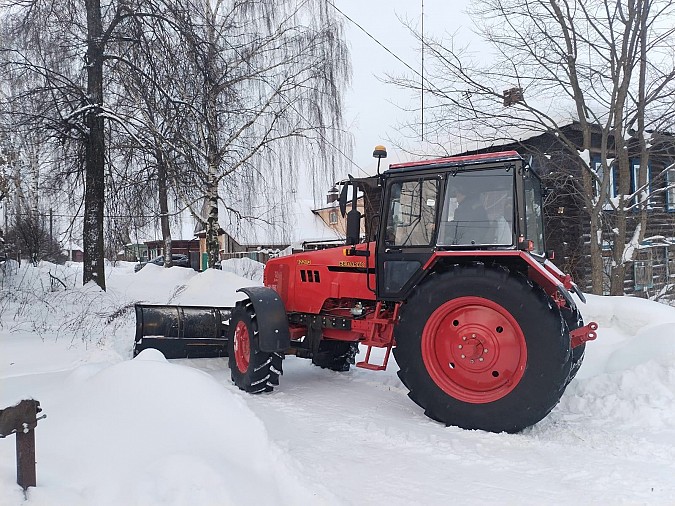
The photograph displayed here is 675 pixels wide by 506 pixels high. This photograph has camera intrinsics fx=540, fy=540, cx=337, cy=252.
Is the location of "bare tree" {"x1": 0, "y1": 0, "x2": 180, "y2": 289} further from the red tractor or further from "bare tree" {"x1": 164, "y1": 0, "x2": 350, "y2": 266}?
the red tractor

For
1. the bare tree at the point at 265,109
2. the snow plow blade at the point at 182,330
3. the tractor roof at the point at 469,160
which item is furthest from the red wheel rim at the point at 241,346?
the bare tree at the point at 265,109

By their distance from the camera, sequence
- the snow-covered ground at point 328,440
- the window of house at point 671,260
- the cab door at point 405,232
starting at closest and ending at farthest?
the snow-covered ground at point 328,440 → the cab door at point 405,232 → the window of house at point 671,260

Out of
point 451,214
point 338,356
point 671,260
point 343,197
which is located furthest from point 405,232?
point 671,260

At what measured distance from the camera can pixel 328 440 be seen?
4.39 meters

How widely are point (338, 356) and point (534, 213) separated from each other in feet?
10.2

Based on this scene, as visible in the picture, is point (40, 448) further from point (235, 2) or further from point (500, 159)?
point (235, 2)

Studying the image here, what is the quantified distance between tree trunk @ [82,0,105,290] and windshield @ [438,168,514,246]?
8.61 metres

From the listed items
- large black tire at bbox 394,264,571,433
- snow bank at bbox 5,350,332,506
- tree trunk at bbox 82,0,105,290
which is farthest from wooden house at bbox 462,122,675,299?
tree trunk at bbox 82,0,105,290

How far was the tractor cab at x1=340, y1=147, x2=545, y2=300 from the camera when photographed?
15.7ft

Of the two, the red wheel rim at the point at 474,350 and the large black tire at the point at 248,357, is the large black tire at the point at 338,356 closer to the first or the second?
the large black tire at the point at 248,357

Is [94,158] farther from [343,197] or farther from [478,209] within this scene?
[478,209]

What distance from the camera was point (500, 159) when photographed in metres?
4.87

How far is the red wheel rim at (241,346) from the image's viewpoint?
637 centimetres

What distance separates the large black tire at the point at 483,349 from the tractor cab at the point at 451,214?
0.26 m
